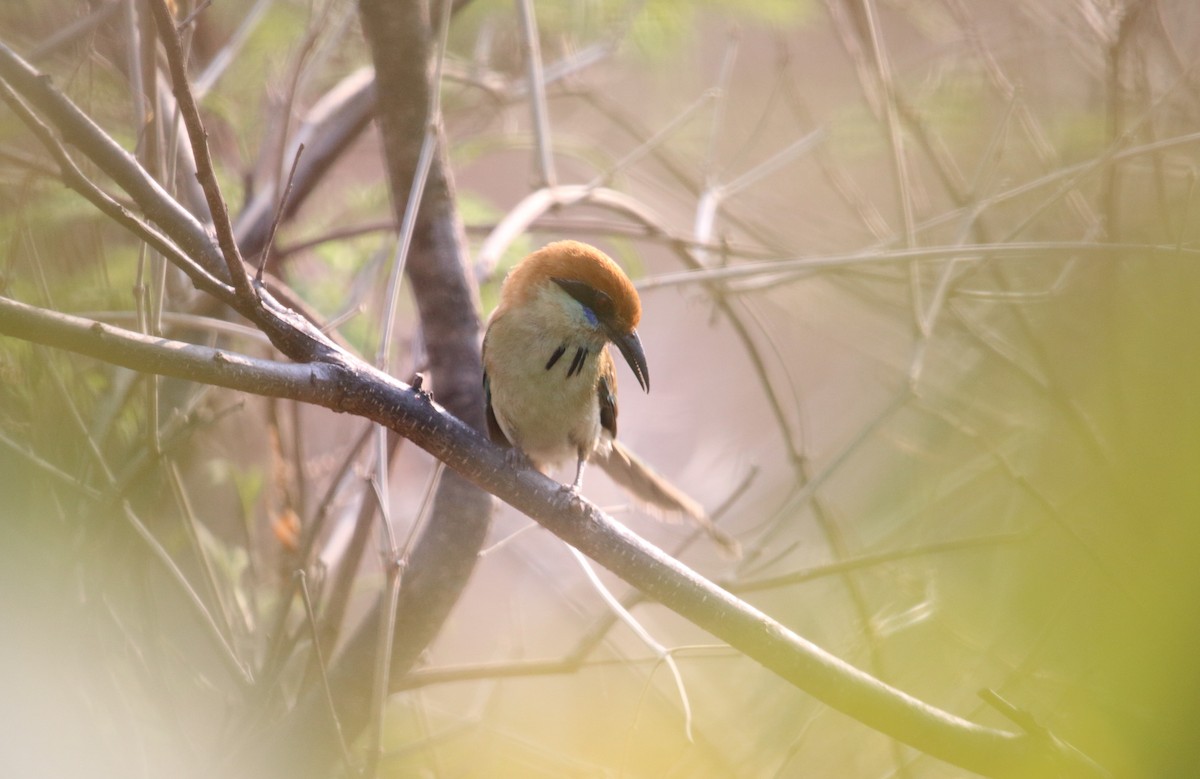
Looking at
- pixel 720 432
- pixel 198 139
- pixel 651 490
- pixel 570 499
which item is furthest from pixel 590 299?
pixel 720 432

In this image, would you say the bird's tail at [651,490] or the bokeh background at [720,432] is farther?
the bird's tail at [651,490]

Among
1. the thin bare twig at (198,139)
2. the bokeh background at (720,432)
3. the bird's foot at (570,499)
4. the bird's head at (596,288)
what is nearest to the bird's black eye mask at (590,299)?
the bird's head at (596,288)

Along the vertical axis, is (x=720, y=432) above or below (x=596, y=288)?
above

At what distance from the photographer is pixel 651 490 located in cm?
315

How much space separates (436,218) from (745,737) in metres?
1.70

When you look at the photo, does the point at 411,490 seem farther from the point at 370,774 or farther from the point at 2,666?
the point at 2,666

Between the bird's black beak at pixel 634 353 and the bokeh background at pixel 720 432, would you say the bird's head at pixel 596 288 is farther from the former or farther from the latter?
the bokeh background at pixel 720 432

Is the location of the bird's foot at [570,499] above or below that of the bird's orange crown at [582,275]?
below

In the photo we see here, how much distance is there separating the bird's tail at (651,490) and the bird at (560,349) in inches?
0.5

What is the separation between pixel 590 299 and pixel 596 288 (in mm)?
46

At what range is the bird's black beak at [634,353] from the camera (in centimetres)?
288

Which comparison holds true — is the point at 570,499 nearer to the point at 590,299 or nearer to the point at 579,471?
the point at 579,471

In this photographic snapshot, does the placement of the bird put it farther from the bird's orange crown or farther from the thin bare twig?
the thin bare twig

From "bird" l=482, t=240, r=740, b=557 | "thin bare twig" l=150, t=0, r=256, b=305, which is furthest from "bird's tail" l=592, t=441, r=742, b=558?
"thin bare twig" l=150, t=0, r=256, b=305
